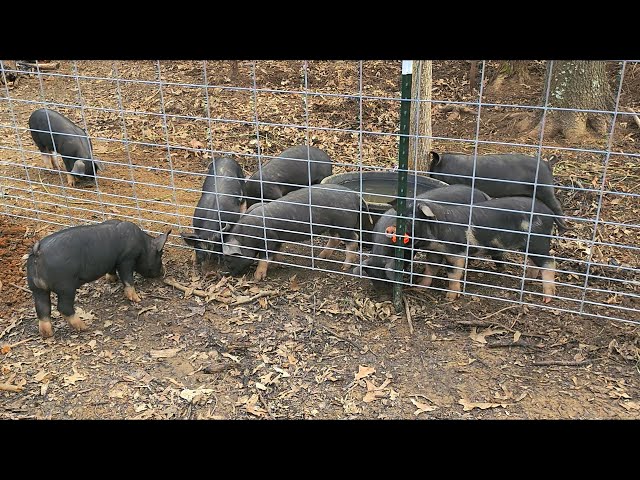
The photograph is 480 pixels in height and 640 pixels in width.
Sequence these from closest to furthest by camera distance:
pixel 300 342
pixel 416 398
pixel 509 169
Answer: pixel 416 398, pixel 300 342, pixel 509 169

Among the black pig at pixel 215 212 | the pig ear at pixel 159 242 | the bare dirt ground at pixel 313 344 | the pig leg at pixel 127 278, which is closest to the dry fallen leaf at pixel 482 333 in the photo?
the bare dirt ground at pixel 313 344

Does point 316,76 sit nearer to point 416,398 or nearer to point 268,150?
point 268,150

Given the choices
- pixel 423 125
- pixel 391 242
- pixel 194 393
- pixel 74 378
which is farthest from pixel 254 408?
pixel 423 125

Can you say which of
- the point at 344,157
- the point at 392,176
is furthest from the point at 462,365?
the point at 344,157

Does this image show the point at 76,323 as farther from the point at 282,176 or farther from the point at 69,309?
the point at 282,176

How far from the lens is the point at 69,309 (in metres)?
5.97

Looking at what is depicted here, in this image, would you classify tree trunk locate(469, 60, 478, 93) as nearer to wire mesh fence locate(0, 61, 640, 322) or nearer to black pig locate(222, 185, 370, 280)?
wire mesh fence locate(0, 61, 640, 322)

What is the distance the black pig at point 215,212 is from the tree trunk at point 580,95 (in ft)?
16.7

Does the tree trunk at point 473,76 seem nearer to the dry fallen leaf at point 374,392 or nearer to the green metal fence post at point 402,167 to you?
the green metal fence post at point 402,167

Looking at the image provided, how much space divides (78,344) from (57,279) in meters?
0.65

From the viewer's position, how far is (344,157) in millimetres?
9891

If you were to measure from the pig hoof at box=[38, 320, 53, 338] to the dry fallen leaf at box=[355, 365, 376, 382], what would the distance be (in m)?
2.93

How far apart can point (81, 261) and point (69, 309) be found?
46 cm

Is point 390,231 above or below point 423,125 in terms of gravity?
below
